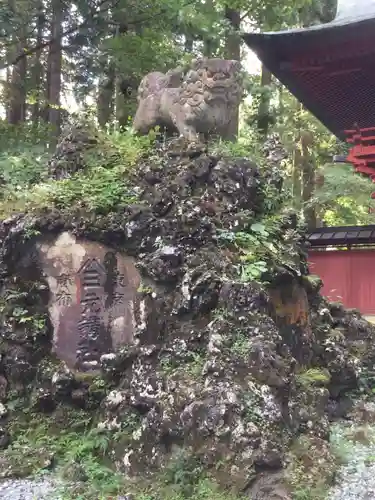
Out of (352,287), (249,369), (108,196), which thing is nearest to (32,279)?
(108,196)

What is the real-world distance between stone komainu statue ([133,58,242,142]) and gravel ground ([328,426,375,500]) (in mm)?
3290

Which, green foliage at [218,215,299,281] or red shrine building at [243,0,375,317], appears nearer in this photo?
green foliage at [218,215,299,281]

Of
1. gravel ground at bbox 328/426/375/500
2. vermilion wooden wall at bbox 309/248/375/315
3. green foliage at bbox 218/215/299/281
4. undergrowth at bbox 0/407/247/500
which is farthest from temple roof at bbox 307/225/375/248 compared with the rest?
undergrowth at bbox 0/407/247/500

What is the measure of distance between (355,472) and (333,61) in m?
6.03

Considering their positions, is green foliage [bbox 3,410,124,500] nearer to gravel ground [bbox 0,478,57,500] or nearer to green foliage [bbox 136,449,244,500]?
gravel ground [bbox 0,478,57,500]

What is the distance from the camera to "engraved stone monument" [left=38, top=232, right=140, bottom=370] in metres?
4.77

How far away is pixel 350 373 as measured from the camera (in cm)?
559

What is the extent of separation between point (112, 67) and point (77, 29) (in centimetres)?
108

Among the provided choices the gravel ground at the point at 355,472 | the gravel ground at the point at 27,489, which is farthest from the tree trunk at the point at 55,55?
the gravel ground at the point at 355,472

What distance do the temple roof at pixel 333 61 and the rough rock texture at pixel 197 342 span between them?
322 centimetres

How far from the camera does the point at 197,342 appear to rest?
4199mm

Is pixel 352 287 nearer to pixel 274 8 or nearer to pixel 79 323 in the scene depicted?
pixel 274 8

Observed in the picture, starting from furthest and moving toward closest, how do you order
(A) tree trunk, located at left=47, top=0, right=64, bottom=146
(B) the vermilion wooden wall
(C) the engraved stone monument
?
(B) the vermilion wooden wall < (A) tree trunk, located at left=47, top=0, right=64, bottom=146 < (C) the engraved stone monument

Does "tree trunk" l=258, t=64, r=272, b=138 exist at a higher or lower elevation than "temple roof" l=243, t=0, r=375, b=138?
higher
